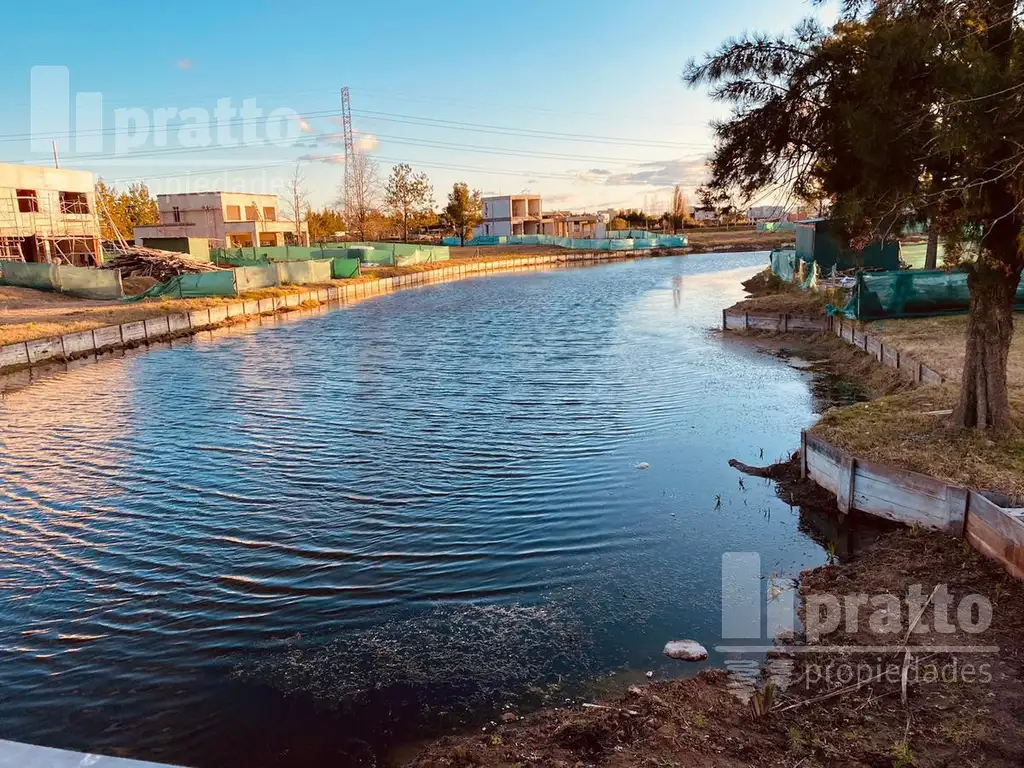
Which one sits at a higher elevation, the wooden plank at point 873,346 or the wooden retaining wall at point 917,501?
the wooden plank at point 873,346

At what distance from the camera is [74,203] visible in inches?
1742

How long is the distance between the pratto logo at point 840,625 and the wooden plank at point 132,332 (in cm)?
2322

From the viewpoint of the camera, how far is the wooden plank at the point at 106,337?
2317 centimetres

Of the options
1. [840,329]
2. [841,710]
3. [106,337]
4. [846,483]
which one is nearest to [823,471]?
[846,483]

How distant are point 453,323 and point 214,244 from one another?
52468 mm

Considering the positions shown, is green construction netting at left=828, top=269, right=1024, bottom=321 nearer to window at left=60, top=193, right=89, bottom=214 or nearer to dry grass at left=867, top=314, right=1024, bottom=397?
dry grass at left=867, top=314, right=1024, bottom=397

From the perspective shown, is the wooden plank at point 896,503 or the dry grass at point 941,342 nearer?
the wooden plank at point 896,503

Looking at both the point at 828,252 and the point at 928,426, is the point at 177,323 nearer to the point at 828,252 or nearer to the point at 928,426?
the point at 828,252

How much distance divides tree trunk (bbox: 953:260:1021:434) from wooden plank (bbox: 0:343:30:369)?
889 inches

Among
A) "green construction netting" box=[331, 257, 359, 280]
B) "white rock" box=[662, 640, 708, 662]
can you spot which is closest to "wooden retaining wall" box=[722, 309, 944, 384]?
"white rock" box=[662, 640, 708, 662]

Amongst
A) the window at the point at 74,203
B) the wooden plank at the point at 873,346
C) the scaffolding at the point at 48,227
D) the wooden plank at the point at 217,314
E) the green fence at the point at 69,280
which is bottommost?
the wooden plank at the point at 873,346

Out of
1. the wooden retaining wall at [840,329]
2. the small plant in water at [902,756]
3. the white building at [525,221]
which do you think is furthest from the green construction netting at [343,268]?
the white building at [525,221]

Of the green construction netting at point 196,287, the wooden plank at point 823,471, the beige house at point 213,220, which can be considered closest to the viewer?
the wooden plank at point 823,471

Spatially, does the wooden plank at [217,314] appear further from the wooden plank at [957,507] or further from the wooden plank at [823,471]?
the wooden plank at [957,507]
